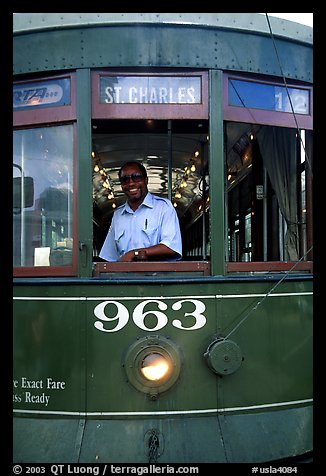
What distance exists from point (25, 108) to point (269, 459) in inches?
104

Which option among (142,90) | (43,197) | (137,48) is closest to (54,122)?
(43,197)

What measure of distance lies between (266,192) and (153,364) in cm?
232

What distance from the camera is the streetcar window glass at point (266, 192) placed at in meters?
3.77

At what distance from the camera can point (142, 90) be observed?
2.98m

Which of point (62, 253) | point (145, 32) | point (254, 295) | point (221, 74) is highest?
point (145, 32)

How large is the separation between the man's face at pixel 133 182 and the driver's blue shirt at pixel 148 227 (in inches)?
3.0

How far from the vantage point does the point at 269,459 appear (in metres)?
2.76

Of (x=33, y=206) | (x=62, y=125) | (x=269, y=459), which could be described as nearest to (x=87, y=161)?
(x=62, y=125)

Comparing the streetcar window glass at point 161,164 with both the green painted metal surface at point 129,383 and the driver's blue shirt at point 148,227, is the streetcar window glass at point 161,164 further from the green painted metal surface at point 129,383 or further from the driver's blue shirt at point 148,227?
the green painted metal surface at point 129,383

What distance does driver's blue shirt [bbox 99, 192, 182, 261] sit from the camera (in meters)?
3.21

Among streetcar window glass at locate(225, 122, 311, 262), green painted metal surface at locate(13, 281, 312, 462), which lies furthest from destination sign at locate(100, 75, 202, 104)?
green painted metal surface at locate(13, 281, 312, 462)
